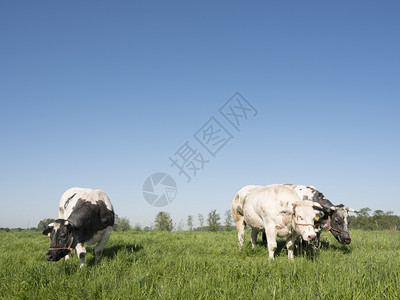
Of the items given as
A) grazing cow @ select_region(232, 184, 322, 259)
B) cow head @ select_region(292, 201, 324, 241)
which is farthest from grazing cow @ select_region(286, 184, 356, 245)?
cow head @ select_region(292, 201, 324, 241)

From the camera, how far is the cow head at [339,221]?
987cm

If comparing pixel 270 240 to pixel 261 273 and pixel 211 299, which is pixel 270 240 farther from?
pixel 211 299

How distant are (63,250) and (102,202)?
211 centimetres

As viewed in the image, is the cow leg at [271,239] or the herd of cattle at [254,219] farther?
the cow leg at [271,239]

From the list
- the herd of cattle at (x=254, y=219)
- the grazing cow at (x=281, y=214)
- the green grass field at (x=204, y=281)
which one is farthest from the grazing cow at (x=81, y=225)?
the grazing cow at (x=281, y=214)

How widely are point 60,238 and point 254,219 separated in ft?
18.5

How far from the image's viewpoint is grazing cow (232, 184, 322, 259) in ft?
25.2

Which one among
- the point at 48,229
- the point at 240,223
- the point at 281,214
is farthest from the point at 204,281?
the point at 240,223

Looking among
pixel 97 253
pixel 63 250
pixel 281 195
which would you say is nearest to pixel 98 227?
pixel 97 253

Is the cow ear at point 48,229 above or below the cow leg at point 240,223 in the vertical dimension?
above

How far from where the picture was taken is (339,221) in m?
10.0

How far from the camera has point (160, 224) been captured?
199ft

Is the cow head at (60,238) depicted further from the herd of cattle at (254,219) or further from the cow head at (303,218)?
the cow head at (303,218)

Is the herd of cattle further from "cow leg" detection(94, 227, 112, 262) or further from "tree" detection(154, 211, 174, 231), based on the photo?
"tree" detection(154, 211, 174, 231)
